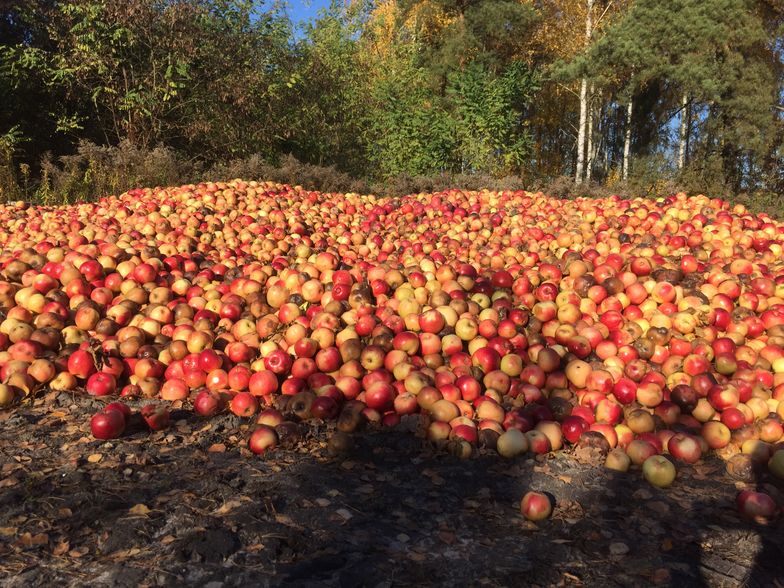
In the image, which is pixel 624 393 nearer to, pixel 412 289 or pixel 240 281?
pixel 412 289

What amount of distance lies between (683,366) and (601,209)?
16.1 ft

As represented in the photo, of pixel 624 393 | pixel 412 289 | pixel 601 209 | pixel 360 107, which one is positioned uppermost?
pixel 360 107

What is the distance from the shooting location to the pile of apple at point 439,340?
11.8 feet

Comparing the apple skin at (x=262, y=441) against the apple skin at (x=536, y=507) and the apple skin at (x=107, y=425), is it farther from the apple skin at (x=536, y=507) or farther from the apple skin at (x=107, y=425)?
the apple skin at (x=536, y=507)

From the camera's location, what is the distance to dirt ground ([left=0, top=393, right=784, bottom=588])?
2.30 metres

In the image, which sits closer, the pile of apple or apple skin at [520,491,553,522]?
apple skin at [520,491,553,522]

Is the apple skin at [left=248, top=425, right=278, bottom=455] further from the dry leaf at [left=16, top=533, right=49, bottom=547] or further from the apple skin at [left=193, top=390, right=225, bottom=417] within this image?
the dry leaf at [left=16, top=533, right=49, bottom=547]

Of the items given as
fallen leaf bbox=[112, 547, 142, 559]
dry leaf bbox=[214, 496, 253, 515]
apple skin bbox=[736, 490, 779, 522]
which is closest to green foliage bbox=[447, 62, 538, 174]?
apple skin bbox=[736, 490, 779, 522]

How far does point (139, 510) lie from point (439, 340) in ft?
7.68

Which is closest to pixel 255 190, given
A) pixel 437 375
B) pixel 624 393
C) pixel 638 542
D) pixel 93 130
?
pixel 437 375

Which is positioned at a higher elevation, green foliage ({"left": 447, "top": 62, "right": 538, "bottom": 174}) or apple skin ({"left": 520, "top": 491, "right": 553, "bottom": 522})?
green foliage ({"left": 447, "top": 62, "right": 538, "bottom": 174})

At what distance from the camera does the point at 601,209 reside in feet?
28.2

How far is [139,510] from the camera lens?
2607mm

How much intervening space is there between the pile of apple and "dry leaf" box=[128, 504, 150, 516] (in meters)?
0.78
